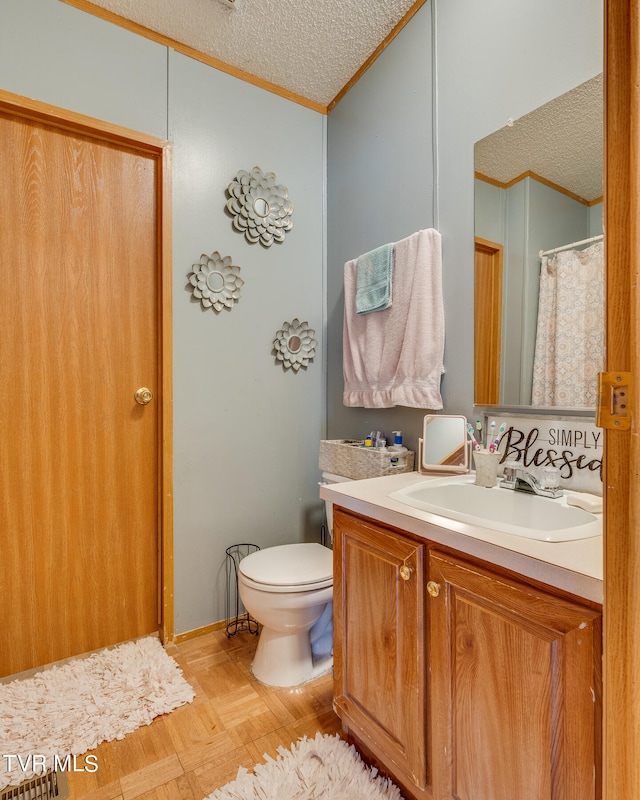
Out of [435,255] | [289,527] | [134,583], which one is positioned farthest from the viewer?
[289,527]

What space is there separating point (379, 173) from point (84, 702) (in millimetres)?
2292

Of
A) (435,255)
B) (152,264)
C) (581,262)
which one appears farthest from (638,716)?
(152,264)

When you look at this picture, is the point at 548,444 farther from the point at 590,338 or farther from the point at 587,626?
the point at 587,626

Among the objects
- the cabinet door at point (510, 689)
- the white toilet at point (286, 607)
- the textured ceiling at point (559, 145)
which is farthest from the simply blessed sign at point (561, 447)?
the white toilet at point (286, 607)

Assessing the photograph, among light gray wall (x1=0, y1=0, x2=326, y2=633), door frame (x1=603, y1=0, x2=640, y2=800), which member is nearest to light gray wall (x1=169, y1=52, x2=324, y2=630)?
light gray wall (x1=0, y1=0, x2=326, y2=633)

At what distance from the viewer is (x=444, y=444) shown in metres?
1.46

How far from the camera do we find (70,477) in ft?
5.32

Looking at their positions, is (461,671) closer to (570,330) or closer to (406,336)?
(570,330)

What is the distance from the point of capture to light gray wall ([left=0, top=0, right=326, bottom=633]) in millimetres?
1568

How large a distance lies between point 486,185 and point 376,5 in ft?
3.07

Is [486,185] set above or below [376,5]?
below

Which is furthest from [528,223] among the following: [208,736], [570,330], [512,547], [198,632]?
[198,632]

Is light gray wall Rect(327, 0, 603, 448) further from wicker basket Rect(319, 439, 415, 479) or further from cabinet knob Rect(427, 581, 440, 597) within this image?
cabinet knob Rect(427, 581, 440, 597)

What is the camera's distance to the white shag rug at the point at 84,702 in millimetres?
1232
